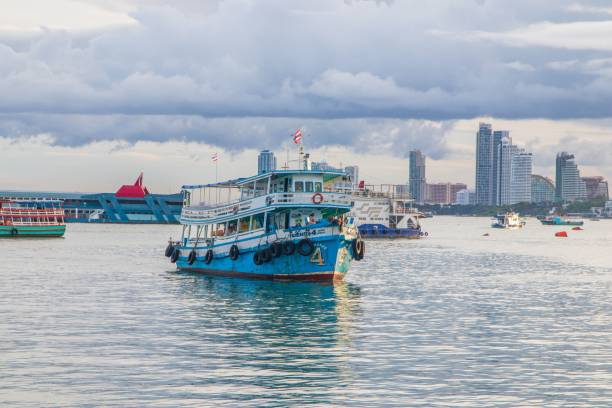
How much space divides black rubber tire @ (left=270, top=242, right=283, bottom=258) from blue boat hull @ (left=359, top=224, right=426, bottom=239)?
10719 centimetres

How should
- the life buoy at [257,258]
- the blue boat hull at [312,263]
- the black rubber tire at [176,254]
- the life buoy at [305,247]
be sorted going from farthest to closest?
the black rubber tire at [176,254] < the life buoy at [257,258] < the blue boat hull at [312,263] < the life buoy at [305,247]

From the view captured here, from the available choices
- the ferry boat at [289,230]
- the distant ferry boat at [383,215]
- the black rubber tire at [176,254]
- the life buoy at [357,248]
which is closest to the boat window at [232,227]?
the ferry boat at [289,230]

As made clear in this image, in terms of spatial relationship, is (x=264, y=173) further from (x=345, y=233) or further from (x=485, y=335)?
(x=485, y=335)

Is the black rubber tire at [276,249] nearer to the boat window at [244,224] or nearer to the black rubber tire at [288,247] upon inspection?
the black rubber tire at [288,247]

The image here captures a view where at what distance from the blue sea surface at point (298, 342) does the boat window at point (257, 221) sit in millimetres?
3875

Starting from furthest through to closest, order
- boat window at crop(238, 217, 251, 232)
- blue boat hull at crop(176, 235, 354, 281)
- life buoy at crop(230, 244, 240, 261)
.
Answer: boat window at crop(238, 217, 251, 232) < life buoy at crop(230, 244, 240, 261) < blue boat hull at crop(176, 235, 354, 281)

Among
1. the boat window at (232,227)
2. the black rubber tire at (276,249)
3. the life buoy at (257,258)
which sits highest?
the boat window at (232,227)

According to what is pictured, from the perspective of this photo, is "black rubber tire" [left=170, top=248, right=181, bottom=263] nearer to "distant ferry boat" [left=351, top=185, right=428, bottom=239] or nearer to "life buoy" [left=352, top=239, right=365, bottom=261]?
"life buoy" [left=352, top=239, right=365, bottom=261]

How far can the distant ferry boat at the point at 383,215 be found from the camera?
171m

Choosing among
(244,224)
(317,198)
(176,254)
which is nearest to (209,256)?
(244,224)

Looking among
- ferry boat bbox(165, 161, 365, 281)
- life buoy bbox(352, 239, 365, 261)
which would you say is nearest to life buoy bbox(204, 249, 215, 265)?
ferry boat bbox(165, 161, 365, 281)

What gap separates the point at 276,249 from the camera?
64.0 m

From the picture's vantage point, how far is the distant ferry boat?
171m

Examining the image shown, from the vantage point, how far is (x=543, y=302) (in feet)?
193
